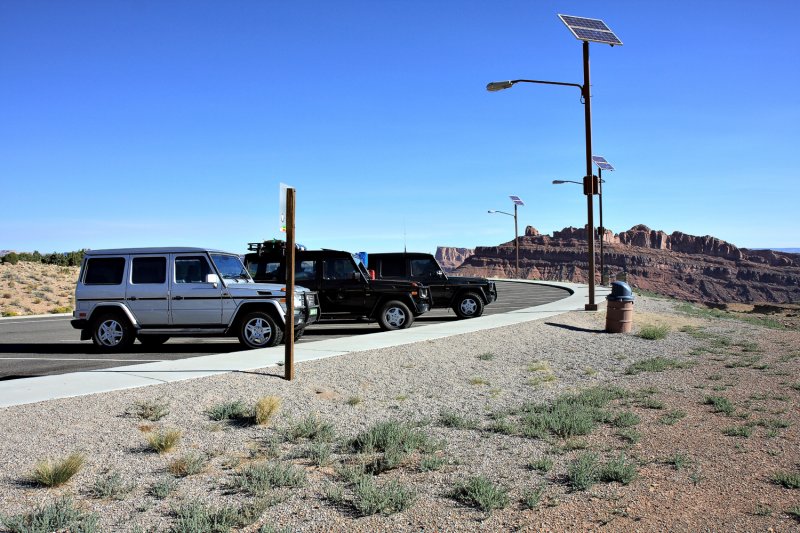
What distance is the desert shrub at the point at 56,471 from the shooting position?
17.1 ft

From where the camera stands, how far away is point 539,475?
5594mm

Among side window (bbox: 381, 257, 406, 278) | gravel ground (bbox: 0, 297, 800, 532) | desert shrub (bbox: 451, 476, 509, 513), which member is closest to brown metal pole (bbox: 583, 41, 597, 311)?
side window (bbox: 381, 257, 406, 278)

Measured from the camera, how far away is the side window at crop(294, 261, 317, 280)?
50.7ft

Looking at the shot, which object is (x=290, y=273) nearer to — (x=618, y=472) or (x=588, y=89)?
(x=618, y=472)

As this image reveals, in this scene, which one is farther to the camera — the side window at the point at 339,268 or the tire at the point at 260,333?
the side window at the point at 339,268

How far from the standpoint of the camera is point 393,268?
18500mm

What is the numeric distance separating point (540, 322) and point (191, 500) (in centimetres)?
1300

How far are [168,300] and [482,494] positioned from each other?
8.95m

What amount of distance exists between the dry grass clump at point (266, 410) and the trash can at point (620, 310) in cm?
1015

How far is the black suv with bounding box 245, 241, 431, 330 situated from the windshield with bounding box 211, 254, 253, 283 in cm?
221

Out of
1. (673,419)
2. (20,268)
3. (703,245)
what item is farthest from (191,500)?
(703,245)

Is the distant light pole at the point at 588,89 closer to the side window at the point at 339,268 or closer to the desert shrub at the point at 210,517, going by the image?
the side window at the point at 339,268

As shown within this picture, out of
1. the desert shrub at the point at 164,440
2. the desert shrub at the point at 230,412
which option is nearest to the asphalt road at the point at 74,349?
the desert shrub at the point at 230,412

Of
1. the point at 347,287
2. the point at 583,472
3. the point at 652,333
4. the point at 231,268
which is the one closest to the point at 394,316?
the point at 347,287
